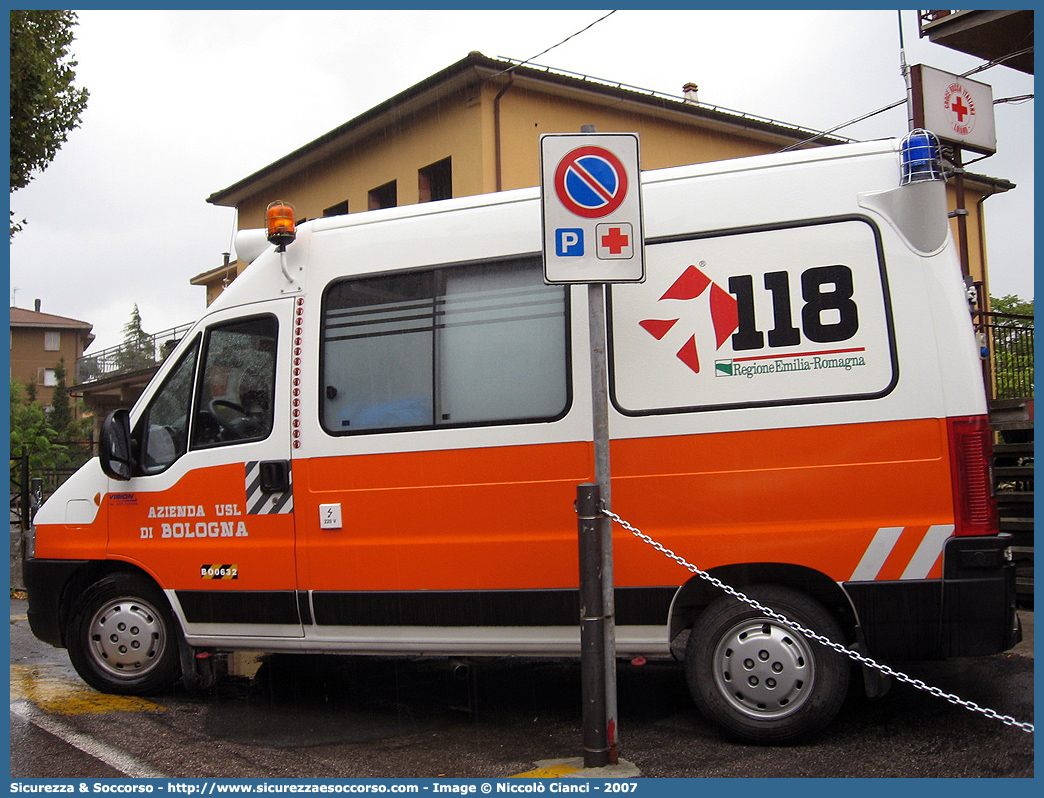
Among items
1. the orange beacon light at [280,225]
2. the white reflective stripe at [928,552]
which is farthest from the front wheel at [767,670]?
the orange beacon light at [280,225]

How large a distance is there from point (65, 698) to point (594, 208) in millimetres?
4483

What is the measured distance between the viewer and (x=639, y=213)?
163 inches

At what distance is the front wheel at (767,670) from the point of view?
4.32 meters

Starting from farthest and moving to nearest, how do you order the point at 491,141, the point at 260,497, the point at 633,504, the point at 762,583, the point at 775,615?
the point at 491,141 < the point at 260,497 < the point at 633,504 < the point at 762,583 < the point at 775,615

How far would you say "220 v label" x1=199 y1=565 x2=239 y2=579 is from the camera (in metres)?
5.41

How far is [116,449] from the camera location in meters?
5.64

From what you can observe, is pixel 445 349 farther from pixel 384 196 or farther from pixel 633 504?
pixel 384 196

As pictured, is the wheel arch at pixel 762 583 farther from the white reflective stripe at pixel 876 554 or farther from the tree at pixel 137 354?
the tree at pixel 137 354

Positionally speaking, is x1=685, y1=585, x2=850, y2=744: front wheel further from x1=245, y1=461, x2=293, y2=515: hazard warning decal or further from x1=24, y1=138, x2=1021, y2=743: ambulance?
x1=245, y1=461, x2=293, y2=515: hazard warning decal

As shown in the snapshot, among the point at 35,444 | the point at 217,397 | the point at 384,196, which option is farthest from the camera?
the point at 384,196

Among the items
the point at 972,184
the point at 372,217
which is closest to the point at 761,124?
the point at 972,184

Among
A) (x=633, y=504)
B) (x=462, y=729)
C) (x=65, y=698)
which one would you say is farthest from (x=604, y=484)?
(x=65, y=698)

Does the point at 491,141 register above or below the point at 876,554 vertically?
above

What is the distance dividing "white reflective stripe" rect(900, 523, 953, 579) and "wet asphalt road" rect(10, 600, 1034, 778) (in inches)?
31.2
